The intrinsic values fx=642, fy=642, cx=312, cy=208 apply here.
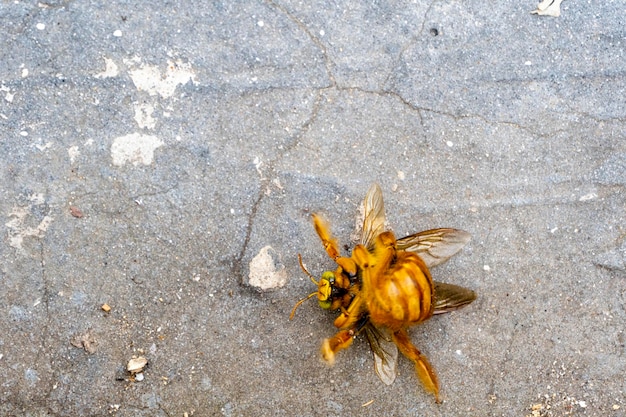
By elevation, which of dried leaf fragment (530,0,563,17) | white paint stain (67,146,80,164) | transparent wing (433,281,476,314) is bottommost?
transparent wing (433,281,476,314)

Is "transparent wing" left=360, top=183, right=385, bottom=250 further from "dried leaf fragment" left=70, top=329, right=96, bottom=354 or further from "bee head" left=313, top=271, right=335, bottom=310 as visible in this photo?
"dried leaf fragment" left=70, top=329, right=96, bottom=354

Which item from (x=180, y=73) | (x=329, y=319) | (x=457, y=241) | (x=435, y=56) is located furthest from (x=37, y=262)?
(x=435, y=56)

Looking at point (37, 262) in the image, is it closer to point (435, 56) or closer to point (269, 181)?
point (269, 181)

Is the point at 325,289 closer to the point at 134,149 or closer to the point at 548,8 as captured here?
the point at 134,149

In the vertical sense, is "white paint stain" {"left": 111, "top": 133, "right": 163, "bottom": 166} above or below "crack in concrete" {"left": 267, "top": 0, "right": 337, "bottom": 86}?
below

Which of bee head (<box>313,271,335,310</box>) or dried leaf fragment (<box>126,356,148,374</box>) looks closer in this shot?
bee head (<box>313,271,335,310</box>)

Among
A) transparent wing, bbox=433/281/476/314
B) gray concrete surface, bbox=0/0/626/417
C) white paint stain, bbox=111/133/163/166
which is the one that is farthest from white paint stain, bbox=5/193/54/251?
transparent wing, bbox=433/281/476/314

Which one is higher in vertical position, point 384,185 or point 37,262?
point 384,185

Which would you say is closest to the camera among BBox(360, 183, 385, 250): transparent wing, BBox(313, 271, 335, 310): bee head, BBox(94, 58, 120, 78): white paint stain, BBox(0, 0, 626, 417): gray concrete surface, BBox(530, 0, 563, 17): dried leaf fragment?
BBox(313, 271, 335, 310): bee head
